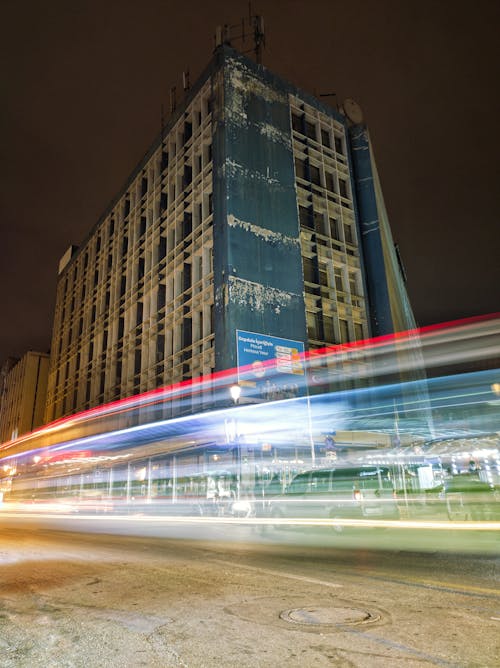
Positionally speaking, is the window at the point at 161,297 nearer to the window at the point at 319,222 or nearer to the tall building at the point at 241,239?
the tall building at the point at 241,239

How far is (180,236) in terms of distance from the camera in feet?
121

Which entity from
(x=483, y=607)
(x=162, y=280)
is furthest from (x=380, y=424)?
(x=483, y=607)

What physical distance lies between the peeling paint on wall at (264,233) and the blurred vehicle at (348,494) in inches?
857

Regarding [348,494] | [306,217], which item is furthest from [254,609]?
[306,217]

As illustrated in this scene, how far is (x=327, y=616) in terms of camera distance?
15.9ft

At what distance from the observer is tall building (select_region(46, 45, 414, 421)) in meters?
31.4

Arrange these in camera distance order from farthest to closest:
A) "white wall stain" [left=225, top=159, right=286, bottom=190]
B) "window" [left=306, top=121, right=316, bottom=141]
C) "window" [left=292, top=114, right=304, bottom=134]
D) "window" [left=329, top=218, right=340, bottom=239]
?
"window" [left=306, top=121, right=316, bottom=141] → "window" [left=292, top=114, right=304, bottom=134] → "window" [left=329, top=218, right=340, bottom=239] → "white wall stain" [left=225, top=159, right=286, bottom=190]

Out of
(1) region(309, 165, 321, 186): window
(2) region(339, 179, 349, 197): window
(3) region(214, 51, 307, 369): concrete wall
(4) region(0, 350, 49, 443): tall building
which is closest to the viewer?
(3) region(214, 51, 307, 369): concrete wall

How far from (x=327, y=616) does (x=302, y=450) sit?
74.3 ft

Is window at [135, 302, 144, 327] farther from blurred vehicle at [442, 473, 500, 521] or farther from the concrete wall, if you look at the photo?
blurred vehicle at [442, 473, 500, 521]

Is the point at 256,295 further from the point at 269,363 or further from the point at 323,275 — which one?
the point at 323,275

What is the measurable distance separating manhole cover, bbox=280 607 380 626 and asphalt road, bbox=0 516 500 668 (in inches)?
0.4

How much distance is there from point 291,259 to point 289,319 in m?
4.67

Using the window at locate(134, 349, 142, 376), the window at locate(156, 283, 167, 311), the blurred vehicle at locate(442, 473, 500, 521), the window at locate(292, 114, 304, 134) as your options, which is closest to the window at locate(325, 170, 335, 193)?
the window at locate(292, 114, 304, 134)
